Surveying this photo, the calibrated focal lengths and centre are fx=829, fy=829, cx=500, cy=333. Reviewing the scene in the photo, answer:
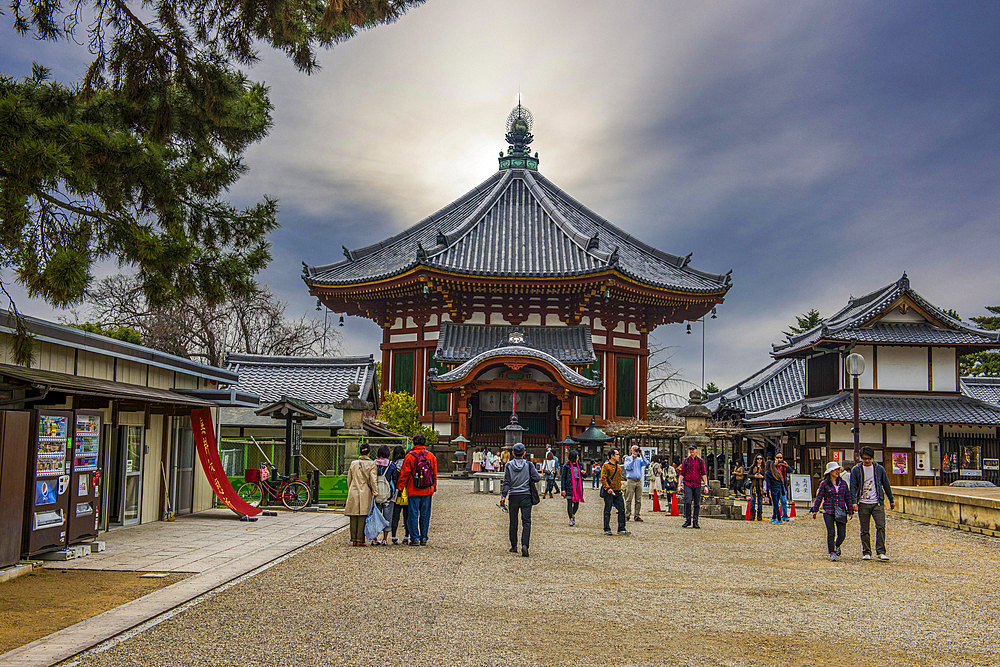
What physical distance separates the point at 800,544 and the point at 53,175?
13.1m

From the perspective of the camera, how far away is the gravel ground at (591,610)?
676 centimetres

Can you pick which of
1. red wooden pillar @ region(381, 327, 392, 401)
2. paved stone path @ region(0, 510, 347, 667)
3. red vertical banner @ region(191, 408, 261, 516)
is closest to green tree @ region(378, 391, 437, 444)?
red wooden pillar @ region(381, 327, 392, 401)

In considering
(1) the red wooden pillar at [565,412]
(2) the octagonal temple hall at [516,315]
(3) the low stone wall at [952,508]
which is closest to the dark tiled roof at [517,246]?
(2) the octagonal temple hall at [516,315]

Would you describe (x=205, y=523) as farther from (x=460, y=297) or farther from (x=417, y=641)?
(x=460, y=297)

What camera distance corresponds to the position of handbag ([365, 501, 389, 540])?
13.2 meters

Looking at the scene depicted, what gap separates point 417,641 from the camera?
7.04 metres

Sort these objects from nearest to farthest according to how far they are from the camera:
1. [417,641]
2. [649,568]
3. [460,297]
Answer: [417,641], [649,568], [460,297]

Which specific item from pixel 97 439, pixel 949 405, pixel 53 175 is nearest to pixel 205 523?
pixel 97 439

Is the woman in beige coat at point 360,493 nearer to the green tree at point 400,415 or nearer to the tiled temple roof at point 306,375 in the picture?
the tiled temple roof at point 306,375

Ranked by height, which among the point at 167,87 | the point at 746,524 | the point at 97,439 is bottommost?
the point at 746,524

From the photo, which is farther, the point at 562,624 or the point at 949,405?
the point at 949,405

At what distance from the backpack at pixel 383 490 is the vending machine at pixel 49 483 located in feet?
14.8

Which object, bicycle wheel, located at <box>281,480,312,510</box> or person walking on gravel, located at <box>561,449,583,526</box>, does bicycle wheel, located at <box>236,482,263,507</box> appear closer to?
bicycle wheel, located at <box>281,480,312,510</box>

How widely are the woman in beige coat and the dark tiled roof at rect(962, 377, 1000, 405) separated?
3136 centimetres
